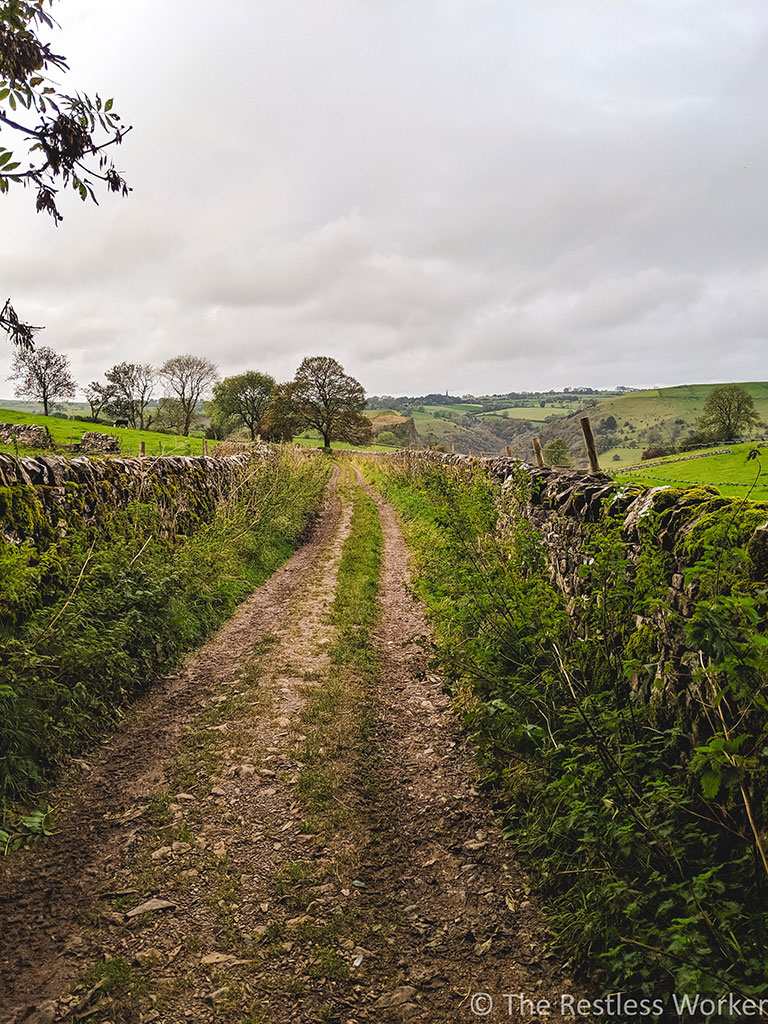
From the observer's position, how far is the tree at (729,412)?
3148cm

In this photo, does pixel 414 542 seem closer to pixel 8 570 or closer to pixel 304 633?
pixel 304 633

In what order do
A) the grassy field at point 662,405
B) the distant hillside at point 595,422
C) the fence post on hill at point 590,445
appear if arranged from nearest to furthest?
the fence post on hill at point 590,445 → the distant hillside at point 595,422 → the grassy field at point 662,405

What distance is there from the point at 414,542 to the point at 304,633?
6600 mm

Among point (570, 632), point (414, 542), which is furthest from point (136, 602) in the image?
point (414, 542)

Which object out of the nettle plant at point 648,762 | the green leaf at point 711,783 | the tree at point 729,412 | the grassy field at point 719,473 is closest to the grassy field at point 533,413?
the tree at point 729,412

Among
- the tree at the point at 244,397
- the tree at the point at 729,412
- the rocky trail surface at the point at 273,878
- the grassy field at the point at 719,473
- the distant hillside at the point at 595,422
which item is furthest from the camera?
the distant hillside at the point at 595,422

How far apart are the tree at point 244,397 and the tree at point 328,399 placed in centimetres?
1477

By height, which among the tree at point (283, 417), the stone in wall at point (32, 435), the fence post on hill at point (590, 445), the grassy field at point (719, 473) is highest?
the tree at point (283, 417)

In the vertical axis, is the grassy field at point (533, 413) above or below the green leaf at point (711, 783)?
above

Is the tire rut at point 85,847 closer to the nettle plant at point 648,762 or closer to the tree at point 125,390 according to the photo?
the nettle plant at point 648,762

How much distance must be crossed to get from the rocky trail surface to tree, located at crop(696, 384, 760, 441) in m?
33.3

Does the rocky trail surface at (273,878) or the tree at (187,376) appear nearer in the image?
the rocky trail surface at (273,878)

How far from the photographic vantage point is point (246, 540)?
11.7 m

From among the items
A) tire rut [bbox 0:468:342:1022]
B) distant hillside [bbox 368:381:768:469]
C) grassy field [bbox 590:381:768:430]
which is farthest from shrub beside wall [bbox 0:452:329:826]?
grassy field [bbox 590:381:768:430]
